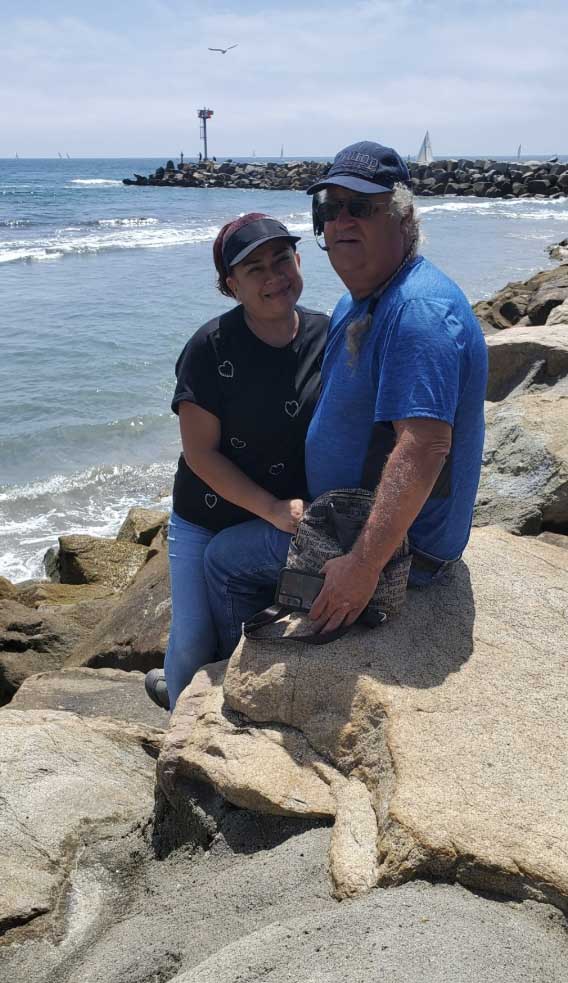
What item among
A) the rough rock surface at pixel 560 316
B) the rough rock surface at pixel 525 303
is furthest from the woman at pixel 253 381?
the rough rock surface at pixel 525 303

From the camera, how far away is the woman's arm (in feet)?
10.2

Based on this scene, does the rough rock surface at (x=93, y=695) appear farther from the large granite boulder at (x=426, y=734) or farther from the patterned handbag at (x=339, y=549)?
the patterned handbag at (x=339, y=549)

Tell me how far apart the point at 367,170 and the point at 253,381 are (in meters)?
0.84

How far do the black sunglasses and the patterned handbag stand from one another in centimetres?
84

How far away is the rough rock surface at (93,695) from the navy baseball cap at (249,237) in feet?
7.53

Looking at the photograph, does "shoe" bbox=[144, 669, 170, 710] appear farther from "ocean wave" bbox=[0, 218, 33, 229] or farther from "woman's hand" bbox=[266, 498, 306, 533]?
"ocean wave" bbox=[0, 218, 33, 229]

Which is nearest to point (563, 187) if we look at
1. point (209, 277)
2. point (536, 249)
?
point (536, 249)

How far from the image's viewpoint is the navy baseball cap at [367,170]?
2604mm

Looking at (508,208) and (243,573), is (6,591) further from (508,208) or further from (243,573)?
(508,208)

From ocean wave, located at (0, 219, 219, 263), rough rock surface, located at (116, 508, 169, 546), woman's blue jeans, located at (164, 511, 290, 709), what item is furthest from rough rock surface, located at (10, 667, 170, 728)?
ocean wave, located at (0, 219, 219, 263)

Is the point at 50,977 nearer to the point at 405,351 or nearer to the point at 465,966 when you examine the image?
the point at 465,966

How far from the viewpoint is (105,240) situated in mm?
30953

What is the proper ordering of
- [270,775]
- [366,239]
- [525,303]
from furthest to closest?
1. [525,303]
2. [366,239]
3. [270,775]

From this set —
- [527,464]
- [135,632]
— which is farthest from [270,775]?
[135,632]
